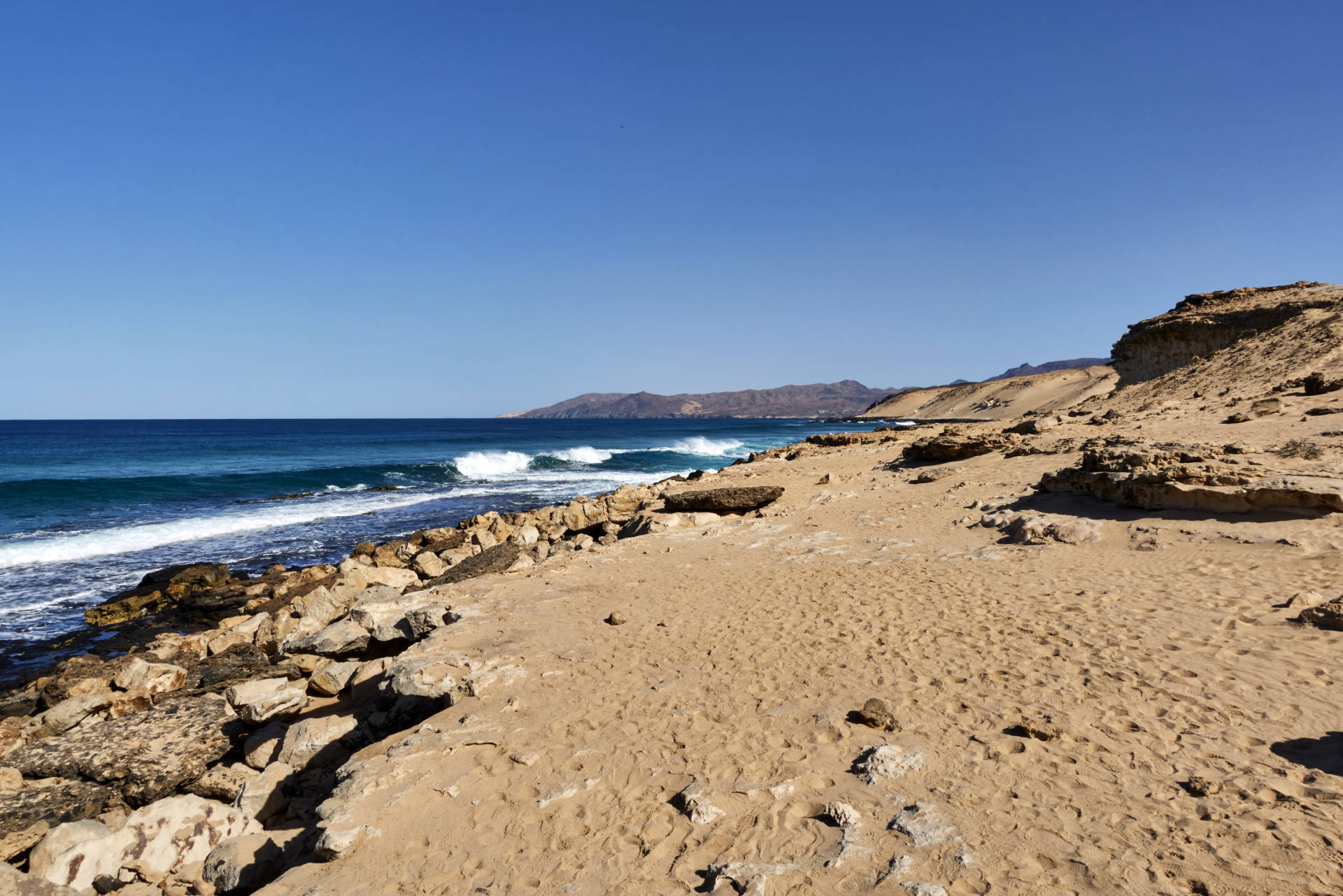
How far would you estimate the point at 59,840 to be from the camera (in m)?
5.12

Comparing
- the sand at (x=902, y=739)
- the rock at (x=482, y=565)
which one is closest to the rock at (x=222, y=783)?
the sand at (x=902, y=739)

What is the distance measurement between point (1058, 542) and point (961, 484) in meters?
4.71

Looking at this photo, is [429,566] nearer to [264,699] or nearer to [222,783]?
[264,699]

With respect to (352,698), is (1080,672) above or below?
above

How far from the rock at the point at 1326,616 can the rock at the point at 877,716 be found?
4067mm

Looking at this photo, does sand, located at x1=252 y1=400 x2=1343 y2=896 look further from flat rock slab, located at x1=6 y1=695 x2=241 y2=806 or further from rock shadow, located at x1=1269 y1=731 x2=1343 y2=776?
flat rock slab, located at x1=6 y1=695 x2=241 y2=806

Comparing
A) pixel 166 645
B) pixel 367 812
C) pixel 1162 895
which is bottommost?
pixel 166 645

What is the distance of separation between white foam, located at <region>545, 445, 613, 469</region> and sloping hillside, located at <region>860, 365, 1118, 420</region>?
35.1 meters

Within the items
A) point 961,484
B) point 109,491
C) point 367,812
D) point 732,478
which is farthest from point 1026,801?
point 109,491

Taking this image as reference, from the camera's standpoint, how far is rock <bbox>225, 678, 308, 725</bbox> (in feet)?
23.2

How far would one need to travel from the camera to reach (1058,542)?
9.20 metres

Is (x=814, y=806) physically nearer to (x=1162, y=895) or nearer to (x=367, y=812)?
(x=1162, y=895)

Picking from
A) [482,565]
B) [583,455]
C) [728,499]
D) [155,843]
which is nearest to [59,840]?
[155,843]

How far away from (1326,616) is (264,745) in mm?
10076
